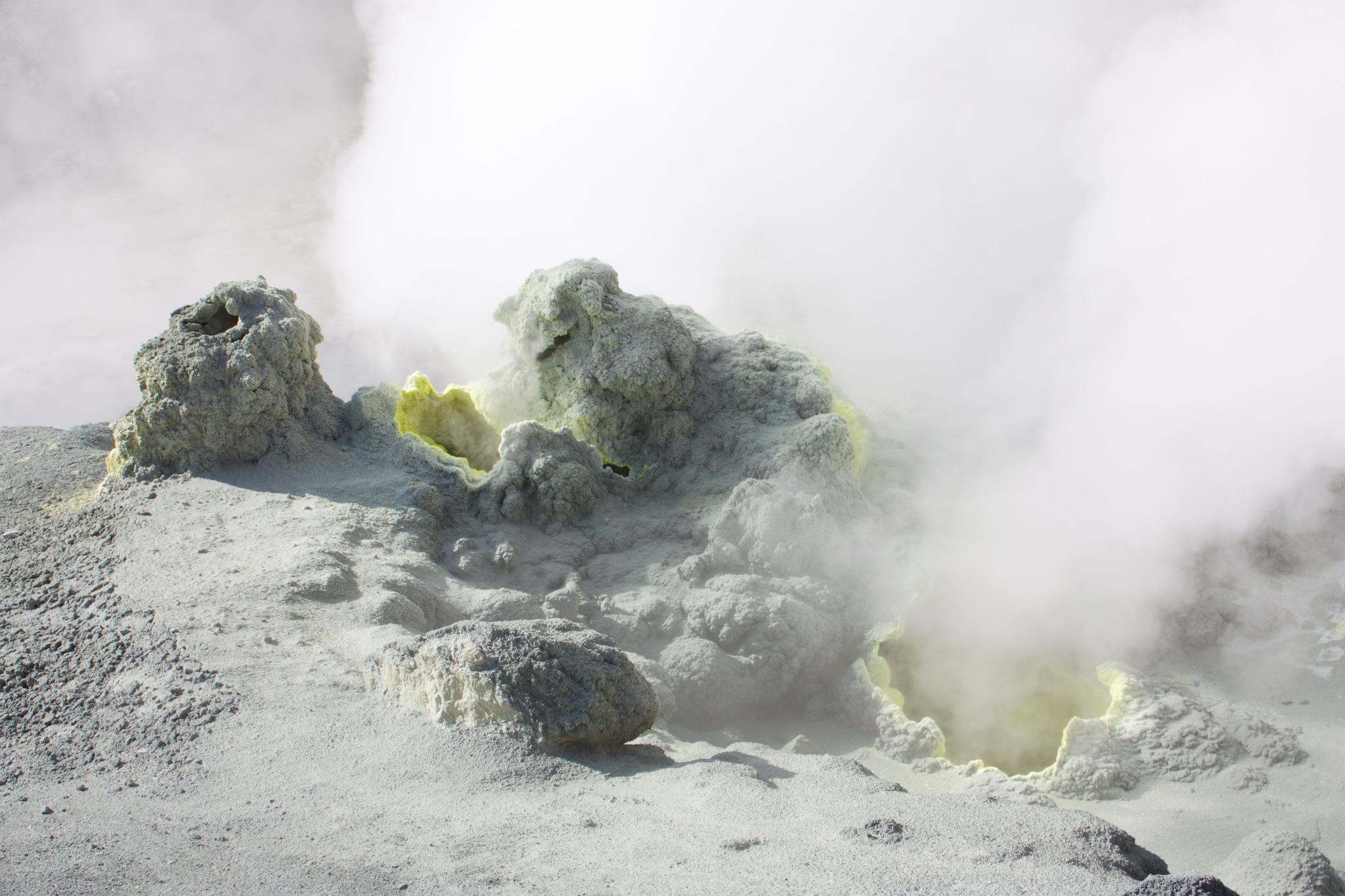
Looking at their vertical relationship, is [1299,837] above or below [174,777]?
above

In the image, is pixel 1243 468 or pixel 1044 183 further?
pixel 1044 183

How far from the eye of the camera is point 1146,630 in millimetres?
3160

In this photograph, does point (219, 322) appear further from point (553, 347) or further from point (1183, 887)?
point (1183, 887)

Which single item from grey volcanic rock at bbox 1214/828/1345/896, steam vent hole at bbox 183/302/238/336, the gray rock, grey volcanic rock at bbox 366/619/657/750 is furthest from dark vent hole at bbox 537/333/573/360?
the gray rock

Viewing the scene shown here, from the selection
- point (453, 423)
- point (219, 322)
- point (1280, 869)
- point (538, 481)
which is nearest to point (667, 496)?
point (538, 481)

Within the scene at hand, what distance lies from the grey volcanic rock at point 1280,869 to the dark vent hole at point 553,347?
2.38 metres

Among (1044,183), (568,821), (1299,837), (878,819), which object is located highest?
(1044,183)

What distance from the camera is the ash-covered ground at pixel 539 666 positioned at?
1.59 m

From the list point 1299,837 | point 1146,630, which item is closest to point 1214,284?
point 1146,630

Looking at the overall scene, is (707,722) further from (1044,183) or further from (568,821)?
(1044,183)

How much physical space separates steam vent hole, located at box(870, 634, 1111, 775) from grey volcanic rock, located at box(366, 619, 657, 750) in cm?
119

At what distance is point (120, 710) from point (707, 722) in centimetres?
155

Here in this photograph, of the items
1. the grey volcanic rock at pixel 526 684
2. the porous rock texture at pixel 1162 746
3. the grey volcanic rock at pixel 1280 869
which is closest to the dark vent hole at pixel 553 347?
the grey volcanic rock at pixel 526 684

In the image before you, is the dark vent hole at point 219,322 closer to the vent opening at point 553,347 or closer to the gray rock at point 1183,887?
the vent opening at point 553,347
